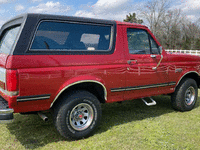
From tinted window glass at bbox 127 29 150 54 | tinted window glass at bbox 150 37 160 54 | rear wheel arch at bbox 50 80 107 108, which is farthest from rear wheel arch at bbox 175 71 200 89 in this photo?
rear wheel arch at bbox 50 80 107 108

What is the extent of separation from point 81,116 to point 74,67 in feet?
2.80

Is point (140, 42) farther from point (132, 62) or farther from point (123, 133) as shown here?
point (123, 133)

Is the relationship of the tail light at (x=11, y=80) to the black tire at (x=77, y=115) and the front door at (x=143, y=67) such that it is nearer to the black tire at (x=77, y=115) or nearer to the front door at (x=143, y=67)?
the black tire at (x=77, y=115)

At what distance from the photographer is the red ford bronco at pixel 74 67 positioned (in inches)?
119

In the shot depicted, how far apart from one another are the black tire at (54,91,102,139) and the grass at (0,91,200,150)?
18 cm

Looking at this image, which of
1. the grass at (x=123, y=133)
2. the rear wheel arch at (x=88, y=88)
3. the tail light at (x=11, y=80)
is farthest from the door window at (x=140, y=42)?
the tail light at (x=11, y=80)

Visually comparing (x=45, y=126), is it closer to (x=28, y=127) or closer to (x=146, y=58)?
(x=28, y=127)

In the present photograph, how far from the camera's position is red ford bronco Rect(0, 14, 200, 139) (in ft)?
9.96

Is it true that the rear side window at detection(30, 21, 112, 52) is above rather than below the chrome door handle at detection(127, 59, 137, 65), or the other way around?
above

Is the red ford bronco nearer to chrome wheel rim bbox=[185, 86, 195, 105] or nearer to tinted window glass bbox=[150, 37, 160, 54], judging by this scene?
tinted window glass bbox=[150, 37, 160, 54]

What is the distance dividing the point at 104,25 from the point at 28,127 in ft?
8.05

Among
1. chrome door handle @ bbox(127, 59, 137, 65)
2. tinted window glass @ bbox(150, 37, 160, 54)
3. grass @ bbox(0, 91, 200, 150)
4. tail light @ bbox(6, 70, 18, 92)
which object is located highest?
tinted window glass @ bbox(150, 37, 160, 54)

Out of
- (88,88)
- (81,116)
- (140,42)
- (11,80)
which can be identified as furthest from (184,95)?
(11,80)

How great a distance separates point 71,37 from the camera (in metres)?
3.56
